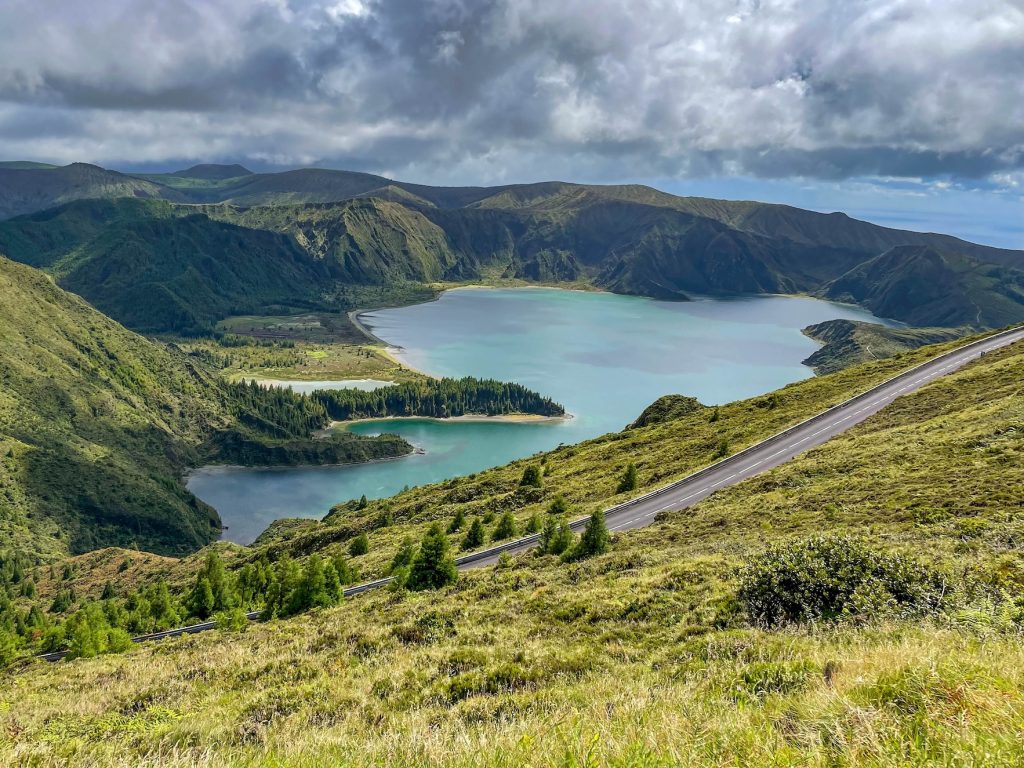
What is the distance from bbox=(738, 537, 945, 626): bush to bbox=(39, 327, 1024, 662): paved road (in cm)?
2564

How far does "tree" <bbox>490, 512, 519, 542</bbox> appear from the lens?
41812mm

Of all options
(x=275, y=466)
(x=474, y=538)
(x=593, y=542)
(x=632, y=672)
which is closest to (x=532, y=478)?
(x=474, y=538)

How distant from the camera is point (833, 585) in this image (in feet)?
38.7

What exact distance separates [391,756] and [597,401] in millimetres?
195901

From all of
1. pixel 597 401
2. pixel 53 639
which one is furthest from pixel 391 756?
pixel 597 401

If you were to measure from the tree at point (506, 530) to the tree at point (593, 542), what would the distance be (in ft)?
41.3

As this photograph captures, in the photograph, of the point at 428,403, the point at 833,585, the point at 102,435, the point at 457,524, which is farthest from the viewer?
the point at 428,403

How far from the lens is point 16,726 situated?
34.4 feet

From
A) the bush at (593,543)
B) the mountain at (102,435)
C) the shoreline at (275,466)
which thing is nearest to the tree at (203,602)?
the bush at (593,543)

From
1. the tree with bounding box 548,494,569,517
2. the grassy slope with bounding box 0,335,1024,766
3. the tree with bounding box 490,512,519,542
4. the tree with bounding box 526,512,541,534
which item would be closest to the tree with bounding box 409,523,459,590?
the grassy slope with bounding box 0,335,1024,766

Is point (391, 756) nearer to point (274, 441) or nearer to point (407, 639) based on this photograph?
point (407, 639)

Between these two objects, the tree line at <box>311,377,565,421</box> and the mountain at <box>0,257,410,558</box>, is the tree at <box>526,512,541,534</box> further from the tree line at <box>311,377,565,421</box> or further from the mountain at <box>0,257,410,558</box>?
the tree line at <box>311,377,565,421</box>

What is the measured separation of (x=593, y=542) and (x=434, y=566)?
8.02 metres

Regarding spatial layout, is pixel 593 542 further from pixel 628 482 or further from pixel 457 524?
A: pixel 457 524
